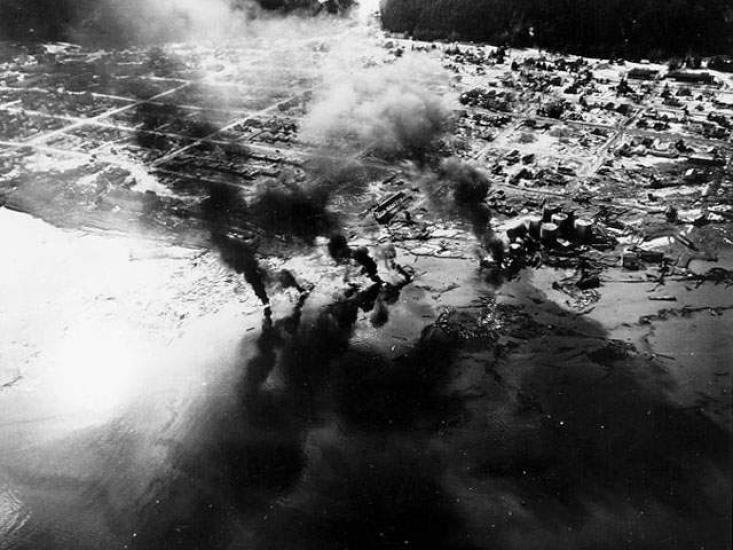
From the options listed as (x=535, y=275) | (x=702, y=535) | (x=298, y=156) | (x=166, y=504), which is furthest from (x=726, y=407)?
(x=298, y=156)

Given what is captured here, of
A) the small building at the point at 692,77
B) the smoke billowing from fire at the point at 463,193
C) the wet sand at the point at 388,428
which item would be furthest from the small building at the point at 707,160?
the small building at the point at 692,77

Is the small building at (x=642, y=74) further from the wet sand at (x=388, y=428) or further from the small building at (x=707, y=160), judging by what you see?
the wet sand at (x=388, y=428)

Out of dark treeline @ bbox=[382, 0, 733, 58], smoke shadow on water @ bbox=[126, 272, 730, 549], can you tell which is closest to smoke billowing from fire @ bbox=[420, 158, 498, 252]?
smoke shadow on water @ bbox=[126, 272, 730, 549]

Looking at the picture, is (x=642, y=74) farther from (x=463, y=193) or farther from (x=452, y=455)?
(x=452, y=455)

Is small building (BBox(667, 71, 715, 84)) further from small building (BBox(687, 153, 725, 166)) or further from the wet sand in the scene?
the wet sand

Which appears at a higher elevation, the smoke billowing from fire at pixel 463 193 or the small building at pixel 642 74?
the small building at pixel 642 74

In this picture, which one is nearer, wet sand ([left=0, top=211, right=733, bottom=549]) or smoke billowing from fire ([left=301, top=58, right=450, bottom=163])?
wet sand ([left=0, top=211, right=733, bottom=549])
